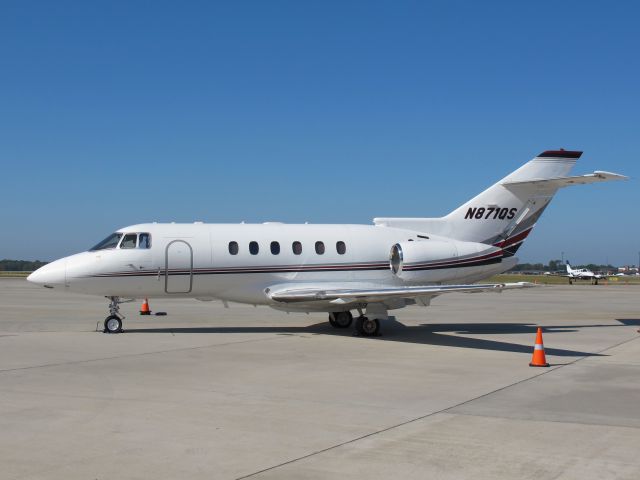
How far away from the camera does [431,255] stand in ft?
62.6

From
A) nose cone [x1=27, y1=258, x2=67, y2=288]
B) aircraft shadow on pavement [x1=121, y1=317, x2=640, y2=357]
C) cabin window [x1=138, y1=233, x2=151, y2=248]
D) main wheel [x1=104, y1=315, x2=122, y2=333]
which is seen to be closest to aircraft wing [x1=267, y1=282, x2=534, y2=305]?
aircraft shadow on pavement [x1=121, y1=317, x2=640, y2=357]

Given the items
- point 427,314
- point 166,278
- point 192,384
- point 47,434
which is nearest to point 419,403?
point 192,384

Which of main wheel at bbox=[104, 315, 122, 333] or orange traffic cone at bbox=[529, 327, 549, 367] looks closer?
orange traffic cone at bbox=[529, 327, 549, 367]

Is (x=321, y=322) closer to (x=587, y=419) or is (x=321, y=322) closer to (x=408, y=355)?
(x=408, y=355)

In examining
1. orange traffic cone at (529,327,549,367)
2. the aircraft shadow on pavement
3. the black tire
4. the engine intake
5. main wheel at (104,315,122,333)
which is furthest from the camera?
the black tire

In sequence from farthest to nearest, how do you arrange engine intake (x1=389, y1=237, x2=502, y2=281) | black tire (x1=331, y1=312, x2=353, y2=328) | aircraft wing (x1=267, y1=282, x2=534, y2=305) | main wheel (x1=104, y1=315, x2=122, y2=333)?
black tire (x1=331, y1=312, x2=353, y2=328)
engine intake (x1=389, y1=237, x2=502, y2=281)
main wheel (x1=104, y1=315, x2=122, y2=333)
aircraft wing (x1=267, y1=282, x2=534, y2=305)

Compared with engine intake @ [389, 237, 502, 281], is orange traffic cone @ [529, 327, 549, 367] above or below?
below

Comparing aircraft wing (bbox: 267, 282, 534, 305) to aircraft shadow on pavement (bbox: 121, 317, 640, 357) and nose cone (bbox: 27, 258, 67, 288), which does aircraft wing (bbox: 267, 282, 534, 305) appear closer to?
aircraft shadow on pavement (bbox: 121, 317, 640, 357)

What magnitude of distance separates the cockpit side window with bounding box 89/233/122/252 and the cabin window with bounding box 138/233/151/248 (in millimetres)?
526

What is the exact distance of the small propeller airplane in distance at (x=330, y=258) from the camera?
56.9 ft

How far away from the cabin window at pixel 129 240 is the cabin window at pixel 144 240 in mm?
122

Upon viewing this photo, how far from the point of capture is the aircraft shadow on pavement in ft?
52.4

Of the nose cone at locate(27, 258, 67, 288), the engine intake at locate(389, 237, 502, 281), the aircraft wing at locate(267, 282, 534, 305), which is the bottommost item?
the aircraft wing at locate(267, 282, 534, 305)

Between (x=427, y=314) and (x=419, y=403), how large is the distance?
1638cm
